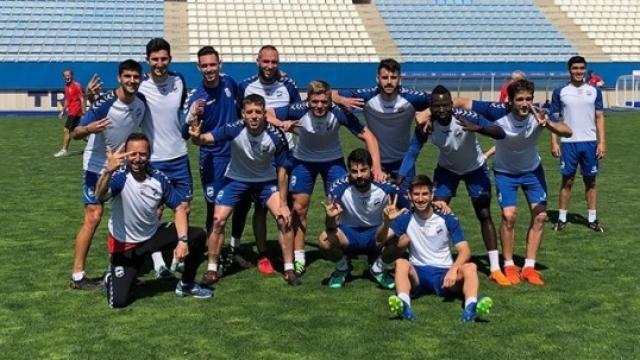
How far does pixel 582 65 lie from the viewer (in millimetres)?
8578

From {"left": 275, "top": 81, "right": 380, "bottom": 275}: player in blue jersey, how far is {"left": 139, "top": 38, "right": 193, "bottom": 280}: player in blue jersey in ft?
3.21

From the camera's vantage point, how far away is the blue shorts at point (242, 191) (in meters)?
6.70

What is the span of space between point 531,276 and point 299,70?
31.4 m

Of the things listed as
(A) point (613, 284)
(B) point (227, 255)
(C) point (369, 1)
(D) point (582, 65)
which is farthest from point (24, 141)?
(C) point (369, 1)

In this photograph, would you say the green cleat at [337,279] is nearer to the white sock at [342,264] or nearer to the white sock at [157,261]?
the white sock at [342,264]

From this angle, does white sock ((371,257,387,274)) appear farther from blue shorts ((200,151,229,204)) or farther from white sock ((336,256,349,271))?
blue shorts ((200,151,229,204))

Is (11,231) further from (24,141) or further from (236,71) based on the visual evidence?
(236,71)

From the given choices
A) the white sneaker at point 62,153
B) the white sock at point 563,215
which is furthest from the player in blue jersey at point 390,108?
the white sneaker at point 62,153

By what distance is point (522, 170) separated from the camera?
6820 millimetres

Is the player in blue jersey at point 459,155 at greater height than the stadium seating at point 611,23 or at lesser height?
lesser

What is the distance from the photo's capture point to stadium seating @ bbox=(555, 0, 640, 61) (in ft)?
139

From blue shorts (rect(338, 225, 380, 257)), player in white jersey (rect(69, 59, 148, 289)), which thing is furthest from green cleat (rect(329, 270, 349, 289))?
player in white jersey (rect(69, 59, 148, 289))

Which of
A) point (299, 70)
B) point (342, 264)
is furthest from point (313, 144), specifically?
point (299, 70)

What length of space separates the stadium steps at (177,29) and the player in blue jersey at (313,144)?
32.1 metres
